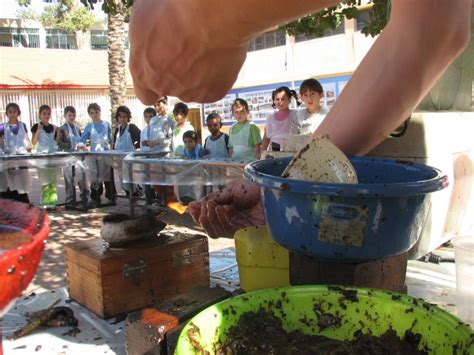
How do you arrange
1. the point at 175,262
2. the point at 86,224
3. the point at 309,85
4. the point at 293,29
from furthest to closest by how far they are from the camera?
the point at 86,224 < the point at 309,85 < the point at 293,29 < the point at 175,262

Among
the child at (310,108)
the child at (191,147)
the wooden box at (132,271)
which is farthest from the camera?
the child at (191,147)

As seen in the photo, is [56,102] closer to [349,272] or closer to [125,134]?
[125,134]

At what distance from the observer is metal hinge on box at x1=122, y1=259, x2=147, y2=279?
88.7 inches

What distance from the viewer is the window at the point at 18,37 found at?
35531 mm

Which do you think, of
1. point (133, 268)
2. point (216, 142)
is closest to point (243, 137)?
point (216, 142)

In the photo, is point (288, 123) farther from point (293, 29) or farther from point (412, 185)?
point (412, 185)

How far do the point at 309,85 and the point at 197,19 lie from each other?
505 cm

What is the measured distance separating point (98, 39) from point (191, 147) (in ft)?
132

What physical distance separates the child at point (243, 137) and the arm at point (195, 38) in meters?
5.67

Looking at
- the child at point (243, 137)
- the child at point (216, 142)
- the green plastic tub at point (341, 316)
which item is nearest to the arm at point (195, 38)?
the green plastic tub at point (341, 316)

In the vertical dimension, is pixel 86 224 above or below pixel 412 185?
below

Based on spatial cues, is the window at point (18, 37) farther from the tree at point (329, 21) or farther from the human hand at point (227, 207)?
the human hand at point (227, 207)

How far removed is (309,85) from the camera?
19.0ft

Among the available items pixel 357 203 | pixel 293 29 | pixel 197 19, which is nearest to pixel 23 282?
pixel 197 19
